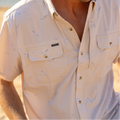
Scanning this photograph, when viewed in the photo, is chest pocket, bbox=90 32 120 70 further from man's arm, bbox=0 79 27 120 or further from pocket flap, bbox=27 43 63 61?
man's arm, bbox=0 79 27 120

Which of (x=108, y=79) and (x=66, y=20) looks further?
(x=108, y=79)

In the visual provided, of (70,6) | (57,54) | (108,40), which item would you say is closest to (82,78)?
(57,54)

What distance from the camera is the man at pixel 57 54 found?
4.98 feet

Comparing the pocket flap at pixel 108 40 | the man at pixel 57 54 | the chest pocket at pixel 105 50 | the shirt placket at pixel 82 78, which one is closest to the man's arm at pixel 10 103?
the man at pixel 57 54

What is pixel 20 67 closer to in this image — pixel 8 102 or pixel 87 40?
pixel 8 102

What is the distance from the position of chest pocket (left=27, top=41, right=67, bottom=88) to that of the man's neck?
288 mm

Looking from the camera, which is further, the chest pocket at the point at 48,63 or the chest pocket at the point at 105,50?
the chest pocket at the point at 105,50

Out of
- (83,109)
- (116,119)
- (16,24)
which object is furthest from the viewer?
(116,119)

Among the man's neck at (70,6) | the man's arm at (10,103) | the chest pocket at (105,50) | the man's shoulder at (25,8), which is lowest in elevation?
the man's arm at (10,103)

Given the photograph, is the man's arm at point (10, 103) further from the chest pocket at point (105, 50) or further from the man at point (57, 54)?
the chest pocket at point (105, 50)

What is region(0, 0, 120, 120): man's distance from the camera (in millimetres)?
1517

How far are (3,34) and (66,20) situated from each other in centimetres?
50

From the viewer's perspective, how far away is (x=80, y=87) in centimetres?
164

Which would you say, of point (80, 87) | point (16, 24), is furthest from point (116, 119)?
point (16, 24)
